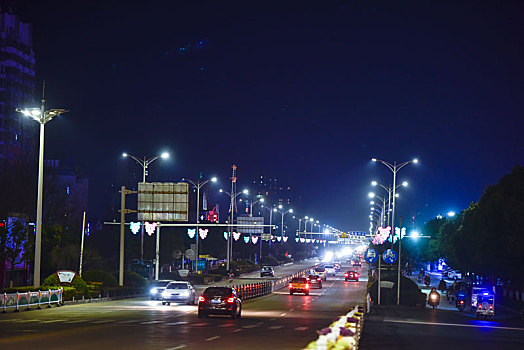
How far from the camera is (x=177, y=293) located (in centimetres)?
5325

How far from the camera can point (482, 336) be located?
3247 cm

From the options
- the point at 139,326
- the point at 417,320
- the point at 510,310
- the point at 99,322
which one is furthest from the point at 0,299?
the point at 510,310

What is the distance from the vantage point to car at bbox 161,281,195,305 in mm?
53031

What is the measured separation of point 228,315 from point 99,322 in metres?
7.61

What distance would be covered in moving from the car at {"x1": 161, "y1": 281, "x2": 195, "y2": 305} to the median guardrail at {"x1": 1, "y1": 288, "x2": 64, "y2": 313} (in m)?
6.99

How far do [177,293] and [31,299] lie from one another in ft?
38.5

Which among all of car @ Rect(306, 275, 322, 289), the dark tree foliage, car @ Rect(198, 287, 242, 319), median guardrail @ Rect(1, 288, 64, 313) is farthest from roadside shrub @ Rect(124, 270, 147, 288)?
car @ Rect(198, 287, 242, 319)

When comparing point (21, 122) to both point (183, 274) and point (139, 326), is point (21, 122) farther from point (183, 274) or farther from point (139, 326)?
point (139, 326)

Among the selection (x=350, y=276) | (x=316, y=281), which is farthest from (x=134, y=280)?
(x=350, y=276)

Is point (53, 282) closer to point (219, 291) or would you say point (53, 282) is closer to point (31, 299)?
point (31, 299)

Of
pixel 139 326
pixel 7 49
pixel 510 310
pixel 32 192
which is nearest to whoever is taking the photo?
pixel 139 326

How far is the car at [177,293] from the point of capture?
2088 inches

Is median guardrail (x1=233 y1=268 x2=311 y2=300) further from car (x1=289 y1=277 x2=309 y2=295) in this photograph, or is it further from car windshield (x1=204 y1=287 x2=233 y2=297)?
car windshield (x1=204 y1=287 x2=233 y2=297)

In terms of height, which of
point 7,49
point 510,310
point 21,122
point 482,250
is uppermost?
point 7,49
